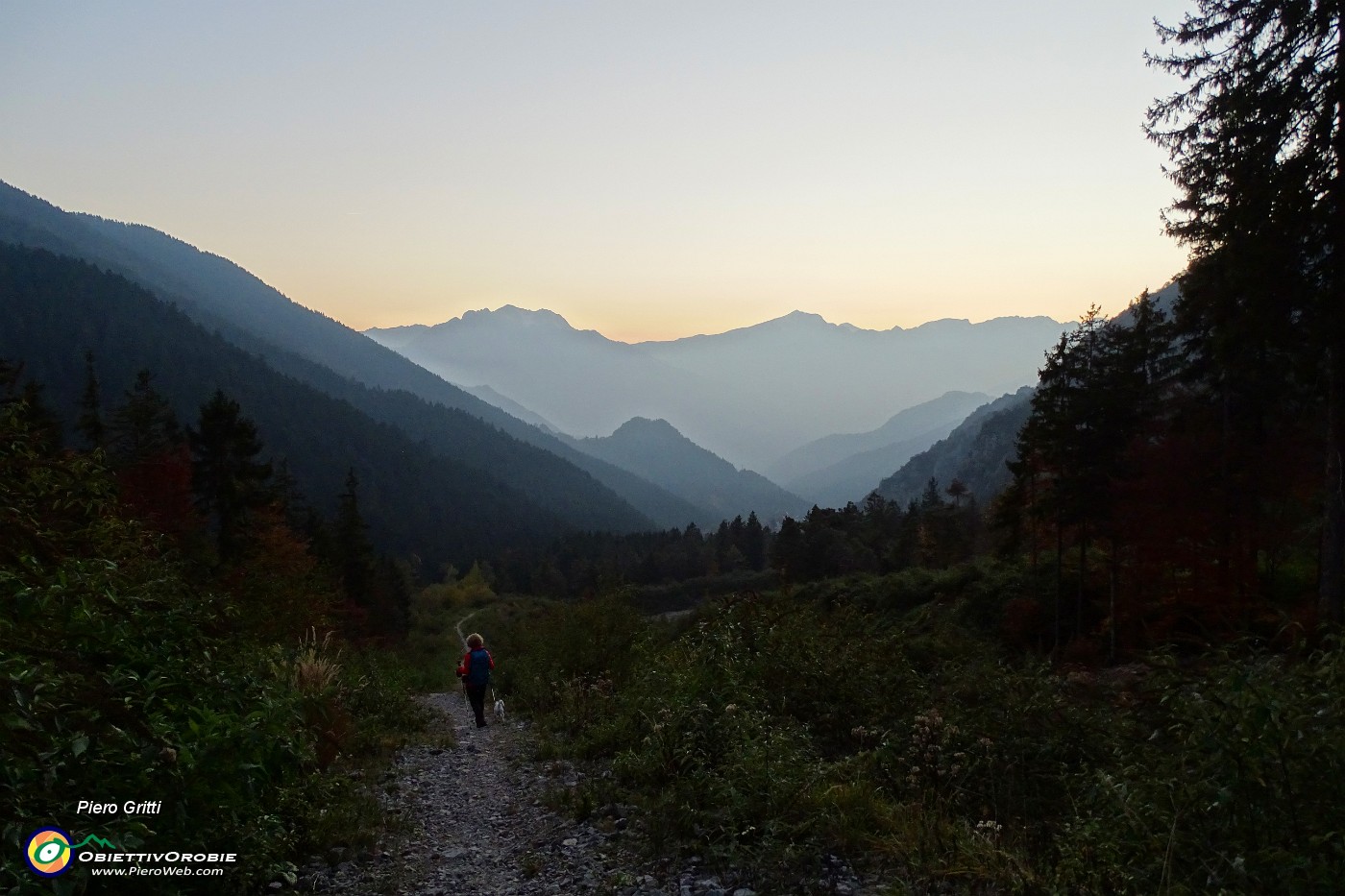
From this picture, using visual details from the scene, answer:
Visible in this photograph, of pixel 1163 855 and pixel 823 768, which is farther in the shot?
pixel 823 768

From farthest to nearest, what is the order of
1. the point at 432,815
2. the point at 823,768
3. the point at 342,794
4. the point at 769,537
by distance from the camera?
the point at 769,537 → the point at 432,815 → the point at 342,794 → the point at 823,768

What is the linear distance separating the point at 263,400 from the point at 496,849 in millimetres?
174902

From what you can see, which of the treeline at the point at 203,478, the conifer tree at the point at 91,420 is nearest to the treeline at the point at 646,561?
the treeline at the point at 203,478

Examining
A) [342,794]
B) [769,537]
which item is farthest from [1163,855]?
[769,537]

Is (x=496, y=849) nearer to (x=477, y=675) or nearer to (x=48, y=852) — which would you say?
(x=48, y=852)

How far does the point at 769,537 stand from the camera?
415ft

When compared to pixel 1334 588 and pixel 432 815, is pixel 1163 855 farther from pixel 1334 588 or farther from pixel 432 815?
pixel 1334 588

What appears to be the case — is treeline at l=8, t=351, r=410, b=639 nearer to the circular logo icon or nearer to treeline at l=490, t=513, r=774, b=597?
the circular logo icon

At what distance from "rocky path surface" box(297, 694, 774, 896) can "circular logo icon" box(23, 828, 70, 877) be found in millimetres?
2501

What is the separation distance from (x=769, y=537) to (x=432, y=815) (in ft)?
398

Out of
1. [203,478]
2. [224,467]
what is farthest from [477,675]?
[203,478]

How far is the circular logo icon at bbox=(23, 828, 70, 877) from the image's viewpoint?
3014mm

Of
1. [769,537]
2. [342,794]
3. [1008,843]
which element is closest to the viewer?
[1008,843]

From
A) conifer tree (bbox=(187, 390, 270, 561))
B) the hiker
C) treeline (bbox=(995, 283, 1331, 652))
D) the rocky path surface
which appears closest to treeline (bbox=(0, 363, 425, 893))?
the rocky path surface
